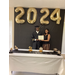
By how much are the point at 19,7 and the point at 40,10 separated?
1119 millimetres

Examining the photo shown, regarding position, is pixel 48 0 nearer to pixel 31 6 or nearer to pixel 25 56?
pixel 31 6

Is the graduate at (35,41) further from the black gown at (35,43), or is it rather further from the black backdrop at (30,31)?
the black backdrop at (30,31)

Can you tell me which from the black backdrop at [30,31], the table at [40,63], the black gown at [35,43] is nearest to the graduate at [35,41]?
the black gown at [35,43]

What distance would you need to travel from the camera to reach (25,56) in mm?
1886

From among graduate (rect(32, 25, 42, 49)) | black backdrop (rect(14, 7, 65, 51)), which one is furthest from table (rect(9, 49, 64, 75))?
black backdrop (rect(14, 7, 65, 51))

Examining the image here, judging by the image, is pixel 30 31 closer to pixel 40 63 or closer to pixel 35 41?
pixel 35 41

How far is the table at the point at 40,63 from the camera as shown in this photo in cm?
185

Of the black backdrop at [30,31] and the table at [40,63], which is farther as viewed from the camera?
the black backdrop at [30,31]

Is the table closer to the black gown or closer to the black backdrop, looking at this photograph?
the black gown

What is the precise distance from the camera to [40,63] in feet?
6.12

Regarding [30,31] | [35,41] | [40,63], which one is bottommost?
[40,63]

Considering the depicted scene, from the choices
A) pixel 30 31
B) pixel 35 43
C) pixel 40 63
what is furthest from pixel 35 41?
pixel 40 63
